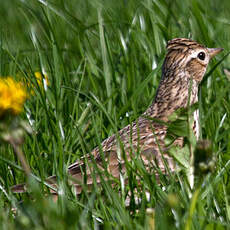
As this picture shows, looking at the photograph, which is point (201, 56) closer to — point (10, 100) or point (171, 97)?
point (171, 97)

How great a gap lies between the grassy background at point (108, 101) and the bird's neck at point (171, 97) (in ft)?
0.41

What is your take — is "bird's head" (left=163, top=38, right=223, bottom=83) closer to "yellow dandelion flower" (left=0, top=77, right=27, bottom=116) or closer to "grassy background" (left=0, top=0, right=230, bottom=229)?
"grassy background" (left=0, top=0, right=230, bottom=229)

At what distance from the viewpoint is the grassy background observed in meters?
3.37

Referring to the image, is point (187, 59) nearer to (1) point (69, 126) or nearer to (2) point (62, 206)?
(1) point (69, 126)

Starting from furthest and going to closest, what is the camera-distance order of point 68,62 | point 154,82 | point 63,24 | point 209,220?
point 63,24 < point 68,62 < point 154,82 < point 209,220

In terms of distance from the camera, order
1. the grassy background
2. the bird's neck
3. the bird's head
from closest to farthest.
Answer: the grassy background, the bird's neck, the bird's head

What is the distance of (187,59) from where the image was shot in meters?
5.28

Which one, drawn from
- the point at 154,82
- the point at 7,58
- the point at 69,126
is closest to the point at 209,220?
the point at 69,126

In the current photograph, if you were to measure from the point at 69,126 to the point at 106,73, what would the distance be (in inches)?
32.5

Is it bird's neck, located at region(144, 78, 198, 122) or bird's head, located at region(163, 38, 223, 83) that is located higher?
bird's head, located at region(163, 38, 223, 83)

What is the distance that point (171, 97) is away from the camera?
5270 mm

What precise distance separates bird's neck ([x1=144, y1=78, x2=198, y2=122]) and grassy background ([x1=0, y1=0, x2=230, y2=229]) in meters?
0.13

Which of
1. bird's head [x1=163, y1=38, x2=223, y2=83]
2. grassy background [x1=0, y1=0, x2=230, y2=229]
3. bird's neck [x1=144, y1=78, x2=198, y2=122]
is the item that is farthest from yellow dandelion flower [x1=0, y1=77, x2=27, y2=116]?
bird's head [x1=163, y1=38, x2=223, y2=83]

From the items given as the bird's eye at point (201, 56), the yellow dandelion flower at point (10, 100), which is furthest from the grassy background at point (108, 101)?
the yellow dandelion flower at point (10, 100)
